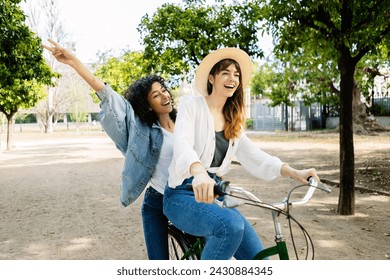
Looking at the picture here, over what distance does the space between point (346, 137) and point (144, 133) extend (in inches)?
151

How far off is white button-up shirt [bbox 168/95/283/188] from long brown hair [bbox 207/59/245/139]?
5cm

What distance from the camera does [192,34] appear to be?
364 inches

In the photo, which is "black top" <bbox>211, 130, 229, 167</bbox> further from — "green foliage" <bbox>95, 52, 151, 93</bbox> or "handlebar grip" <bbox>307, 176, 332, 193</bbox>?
"green foliage" <bbox>95, 52, 151, 93</bbox>

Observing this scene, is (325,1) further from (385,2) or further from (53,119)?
(53,119)

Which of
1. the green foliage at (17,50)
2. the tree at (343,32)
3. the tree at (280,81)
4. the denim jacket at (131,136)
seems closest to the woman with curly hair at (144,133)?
the denim jacket at (131,136)

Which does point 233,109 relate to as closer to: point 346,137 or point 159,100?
point 159,100

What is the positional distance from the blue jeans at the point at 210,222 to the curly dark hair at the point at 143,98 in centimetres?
47

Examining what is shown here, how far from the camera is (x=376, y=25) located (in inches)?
216

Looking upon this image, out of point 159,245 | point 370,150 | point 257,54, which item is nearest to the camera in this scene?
point 159,245

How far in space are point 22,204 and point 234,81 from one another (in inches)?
228

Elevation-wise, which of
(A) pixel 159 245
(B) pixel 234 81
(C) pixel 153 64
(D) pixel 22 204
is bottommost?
(D) pixel 22 204

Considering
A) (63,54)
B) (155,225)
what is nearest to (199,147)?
(155,225)
